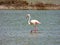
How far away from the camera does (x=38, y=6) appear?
199 ft

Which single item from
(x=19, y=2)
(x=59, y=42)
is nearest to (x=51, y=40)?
(x=59, y=42)

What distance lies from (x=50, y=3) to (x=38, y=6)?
2105 millimetres

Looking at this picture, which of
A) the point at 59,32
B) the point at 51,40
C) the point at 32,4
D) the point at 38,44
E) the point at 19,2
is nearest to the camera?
the point at 38,44

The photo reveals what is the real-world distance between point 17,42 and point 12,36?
1879 millimetres

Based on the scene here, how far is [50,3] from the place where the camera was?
201 ft

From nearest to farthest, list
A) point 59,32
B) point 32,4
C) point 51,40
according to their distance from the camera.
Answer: point 51,40, point 59,32, point 32,4

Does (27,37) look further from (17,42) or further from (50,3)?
(50,3)

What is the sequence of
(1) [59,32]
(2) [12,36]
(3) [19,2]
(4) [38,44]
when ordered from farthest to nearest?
(3) [19,2]
(1) [59,32]
(2) [12,36]
(4) [38,44]

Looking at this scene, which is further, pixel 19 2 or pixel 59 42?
pixel 19 2

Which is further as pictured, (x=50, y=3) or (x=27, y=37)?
(x=50, y=3)

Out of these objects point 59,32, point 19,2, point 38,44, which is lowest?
point 19,2

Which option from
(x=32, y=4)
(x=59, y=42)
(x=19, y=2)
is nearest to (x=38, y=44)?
(x=59, y=42)

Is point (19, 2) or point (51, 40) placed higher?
point (51, 40)

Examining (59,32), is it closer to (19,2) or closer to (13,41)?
(13,41)
